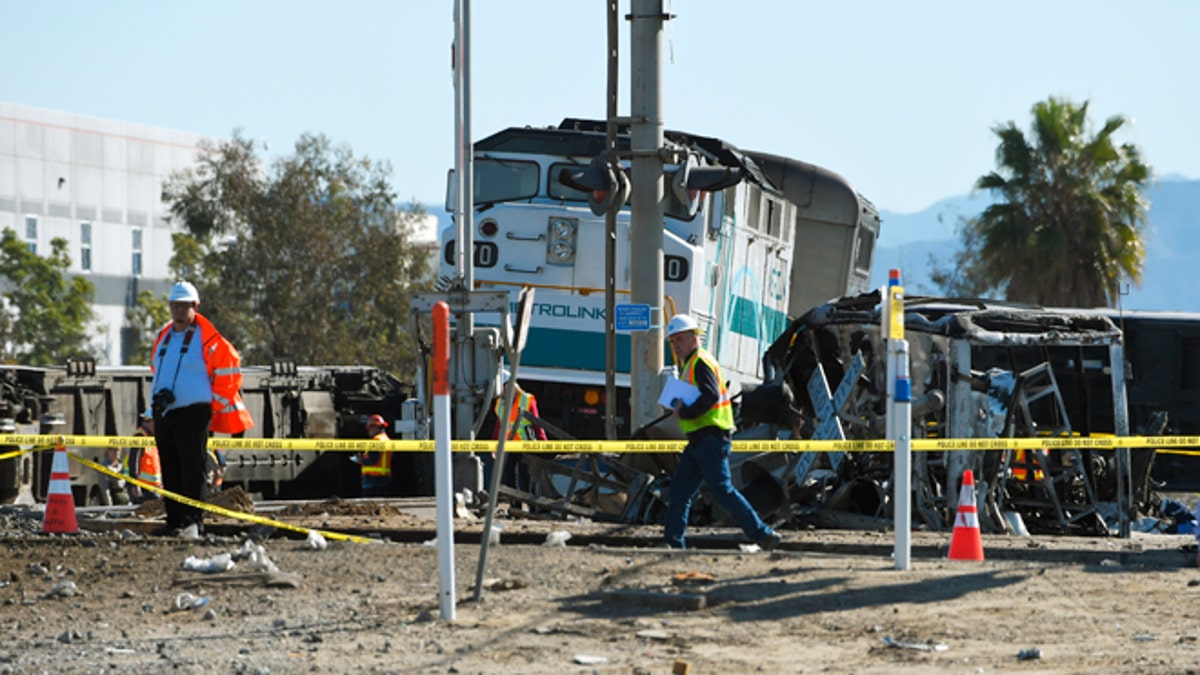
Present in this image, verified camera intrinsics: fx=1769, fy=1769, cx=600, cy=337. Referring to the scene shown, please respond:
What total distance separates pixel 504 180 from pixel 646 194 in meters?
4.64

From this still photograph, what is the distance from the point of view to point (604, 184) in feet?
51.8

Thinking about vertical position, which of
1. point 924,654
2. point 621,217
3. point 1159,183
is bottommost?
point 924,654

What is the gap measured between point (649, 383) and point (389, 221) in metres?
30.5

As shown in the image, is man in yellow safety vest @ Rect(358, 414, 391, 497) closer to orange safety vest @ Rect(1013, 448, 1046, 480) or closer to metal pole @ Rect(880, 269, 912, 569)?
orange safety vest @ Rect(1013, 448, 1046, 480)

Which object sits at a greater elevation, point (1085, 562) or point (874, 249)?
point (874, 249)

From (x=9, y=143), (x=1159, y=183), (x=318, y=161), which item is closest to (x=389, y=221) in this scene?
(x=318, y=161)

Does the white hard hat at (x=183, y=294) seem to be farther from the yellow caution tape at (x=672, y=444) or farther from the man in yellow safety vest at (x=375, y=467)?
the man in yellow safety vest at (x=375, y=467)

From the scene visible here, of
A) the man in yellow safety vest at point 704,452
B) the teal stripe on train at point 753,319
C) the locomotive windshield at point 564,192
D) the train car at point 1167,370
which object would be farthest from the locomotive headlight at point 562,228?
the man in yellow safety vest at point 704,452

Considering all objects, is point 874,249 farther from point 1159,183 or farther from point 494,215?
point 1159,183

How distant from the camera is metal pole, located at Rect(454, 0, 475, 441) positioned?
15.7 m

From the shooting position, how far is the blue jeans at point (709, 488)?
11.4 m

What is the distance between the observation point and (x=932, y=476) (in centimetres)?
1333

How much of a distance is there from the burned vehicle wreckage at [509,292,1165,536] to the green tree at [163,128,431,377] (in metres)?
30.7

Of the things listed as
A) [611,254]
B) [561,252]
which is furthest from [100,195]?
[611,254]
